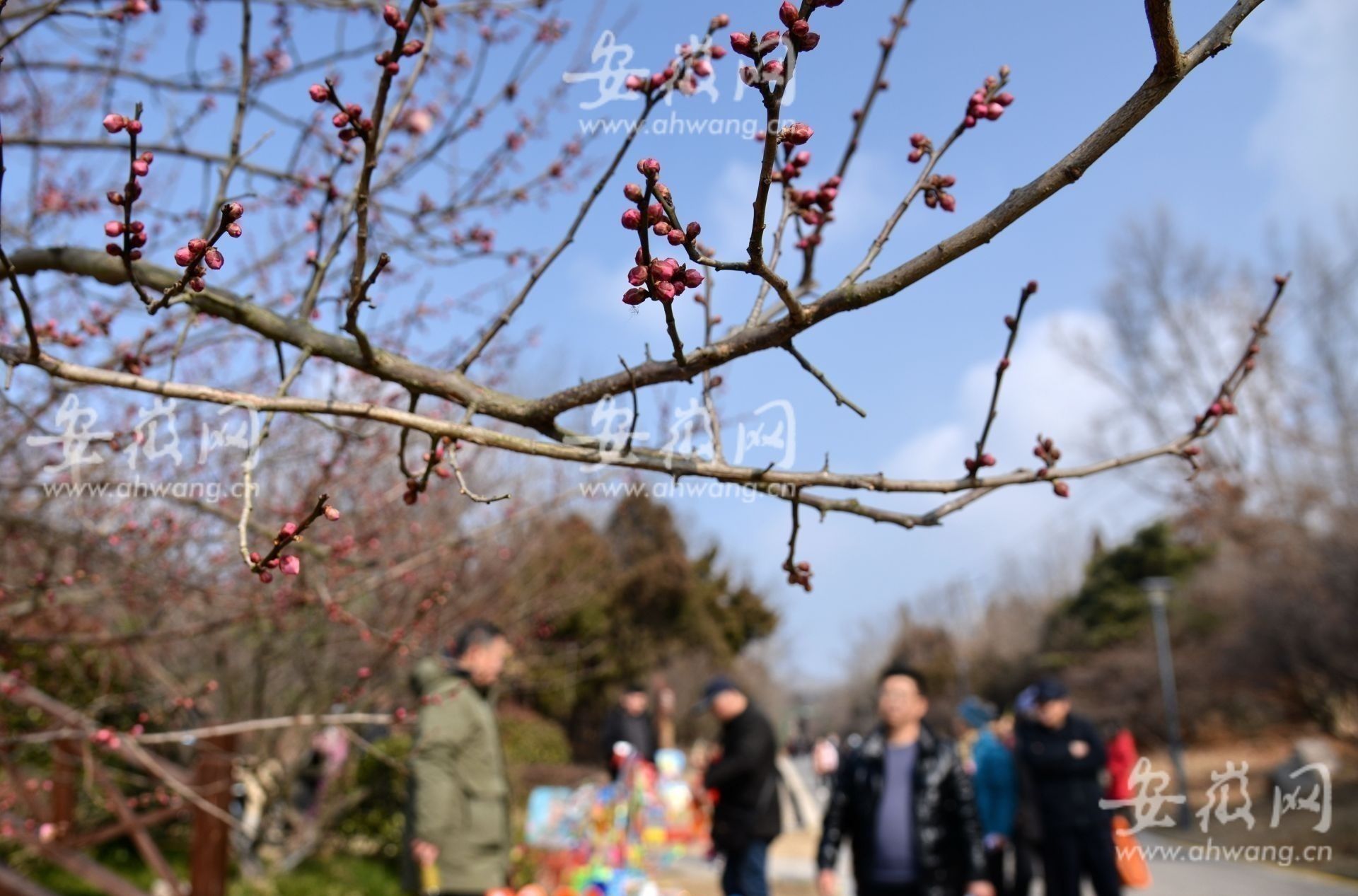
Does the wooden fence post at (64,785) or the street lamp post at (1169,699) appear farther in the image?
the street lamp post at (1169,699)

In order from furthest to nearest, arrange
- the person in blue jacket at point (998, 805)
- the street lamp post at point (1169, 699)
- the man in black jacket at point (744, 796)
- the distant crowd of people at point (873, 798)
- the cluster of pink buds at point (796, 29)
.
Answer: the street lamp post at point (1169, 699) → the person in blue jacket at point (998, 805) → the man in black jacket at point (744, 796) → the distant crowd of people at point (873, 798) → the cluster of pink buds at point (796, 29)

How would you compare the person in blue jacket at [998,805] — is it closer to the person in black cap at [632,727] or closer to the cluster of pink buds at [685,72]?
the person in black cap at [632,727]

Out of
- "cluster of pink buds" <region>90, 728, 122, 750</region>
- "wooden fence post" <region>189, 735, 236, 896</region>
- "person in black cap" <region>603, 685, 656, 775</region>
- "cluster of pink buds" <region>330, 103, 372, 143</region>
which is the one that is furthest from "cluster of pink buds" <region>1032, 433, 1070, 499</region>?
"person in black cap" <region>603, 685, 656, 775</region>

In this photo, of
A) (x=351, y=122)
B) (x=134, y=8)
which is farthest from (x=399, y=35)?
(x=134, y=8)

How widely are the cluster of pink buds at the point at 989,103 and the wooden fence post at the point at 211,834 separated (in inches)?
156

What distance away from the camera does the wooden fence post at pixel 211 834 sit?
4.47 metres

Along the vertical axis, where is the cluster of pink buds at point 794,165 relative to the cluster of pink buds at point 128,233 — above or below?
above

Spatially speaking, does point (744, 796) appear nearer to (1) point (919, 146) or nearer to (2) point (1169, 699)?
(1) point (919, 146)

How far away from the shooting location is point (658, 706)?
1107cm

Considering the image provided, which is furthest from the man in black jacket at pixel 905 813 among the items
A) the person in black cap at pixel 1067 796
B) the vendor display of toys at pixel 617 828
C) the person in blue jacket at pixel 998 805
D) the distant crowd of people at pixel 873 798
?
the person in blue jacket at pixel 998 805

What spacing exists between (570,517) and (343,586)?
7.68 meters

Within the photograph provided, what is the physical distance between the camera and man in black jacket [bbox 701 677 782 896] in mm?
5695

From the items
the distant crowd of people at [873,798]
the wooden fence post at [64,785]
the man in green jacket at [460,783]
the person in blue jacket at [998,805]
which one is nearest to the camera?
the man in green jacket at [460,783]

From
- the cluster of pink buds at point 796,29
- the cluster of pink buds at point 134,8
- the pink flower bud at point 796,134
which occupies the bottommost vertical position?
the pink flower bud at point 796,134
